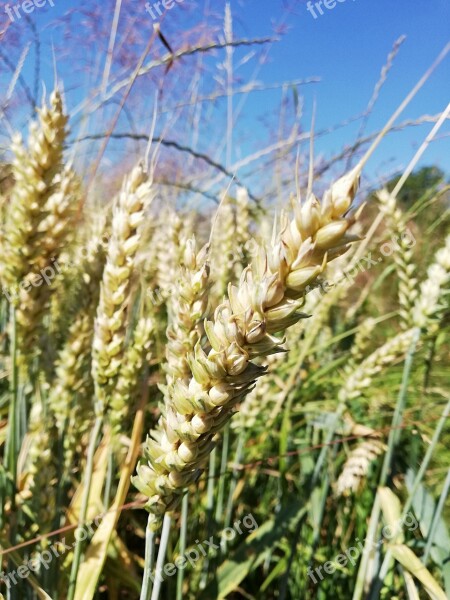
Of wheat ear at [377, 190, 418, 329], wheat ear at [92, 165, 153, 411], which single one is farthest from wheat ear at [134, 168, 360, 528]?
wheat ear at [377, 190, 418, 329]

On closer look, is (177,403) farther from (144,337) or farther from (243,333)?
(144,337)

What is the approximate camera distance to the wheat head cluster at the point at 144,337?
1.21 ft

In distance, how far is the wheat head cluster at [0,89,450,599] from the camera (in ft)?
1.21

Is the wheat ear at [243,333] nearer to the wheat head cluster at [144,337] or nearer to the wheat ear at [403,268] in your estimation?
the wheat head cluster at [144,337]

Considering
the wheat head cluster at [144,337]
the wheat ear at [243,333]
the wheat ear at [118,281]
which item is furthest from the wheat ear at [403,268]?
the wheat ear at [243,333]

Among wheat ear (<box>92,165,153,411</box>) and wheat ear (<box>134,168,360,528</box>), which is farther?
wheat ear (<box>92,165,153,411</box>)

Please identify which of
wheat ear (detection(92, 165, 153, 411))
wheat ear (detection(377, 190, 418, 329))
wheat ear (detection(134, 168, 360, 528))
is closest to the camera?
wheat ear (detection(134, 168, 360, 528))

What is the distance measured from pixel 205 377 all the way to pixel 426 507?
0.73 metres

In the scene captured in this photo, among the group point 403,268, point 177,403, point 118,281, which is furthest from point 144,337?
point 403,268

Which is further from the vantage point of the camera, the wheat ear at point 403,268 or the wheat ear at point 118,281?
the wheat ear at point 403,268

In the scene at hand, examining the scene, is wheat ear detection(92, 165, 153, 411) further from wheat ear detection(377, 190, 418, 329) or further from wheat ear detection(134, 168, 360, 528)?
wheat ear detection(377, 190, 418, 329)

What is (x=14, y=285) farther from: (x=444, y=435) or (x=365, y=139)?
(x=444, y=435)

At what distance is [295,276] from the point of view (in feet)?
1.13

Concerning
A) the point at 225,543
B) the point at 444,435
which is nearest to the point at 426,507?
the point at 225,543
